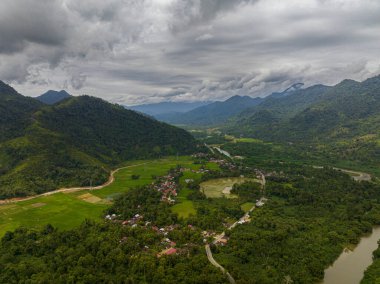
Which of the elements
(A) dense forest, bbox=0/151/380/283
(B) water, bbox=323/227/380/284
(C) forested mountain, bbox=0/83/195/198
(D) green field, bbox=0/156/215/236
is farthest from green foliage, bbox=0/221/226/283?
(C) forested mountain, bbox=0/83/195/198

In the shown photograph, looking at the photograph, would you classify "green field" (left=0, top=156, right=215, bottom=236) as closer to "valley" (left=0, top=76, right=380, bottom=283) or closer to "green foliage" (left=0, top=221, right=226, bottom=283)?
"valley" (left=0, top=76, right=380, bottom=283)

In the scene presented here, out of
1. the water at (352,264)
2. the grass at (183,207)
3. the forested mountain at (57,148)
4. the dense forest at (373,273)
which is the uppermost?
the forested mountain at (57,148)

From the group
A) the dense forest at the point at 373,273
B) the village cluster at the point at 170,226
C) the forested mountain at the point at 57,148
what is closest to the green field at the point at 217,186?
the village cluster at the point at 170,226

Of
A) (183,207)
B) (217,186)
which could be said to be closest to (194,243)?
(183,207)

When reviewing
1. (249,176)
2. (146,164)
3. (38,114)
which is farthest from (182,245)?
(38,114)

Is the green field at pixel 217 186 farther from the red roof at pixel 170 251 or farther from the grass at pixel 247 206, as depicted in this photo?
the red roof at pixel 170 251
